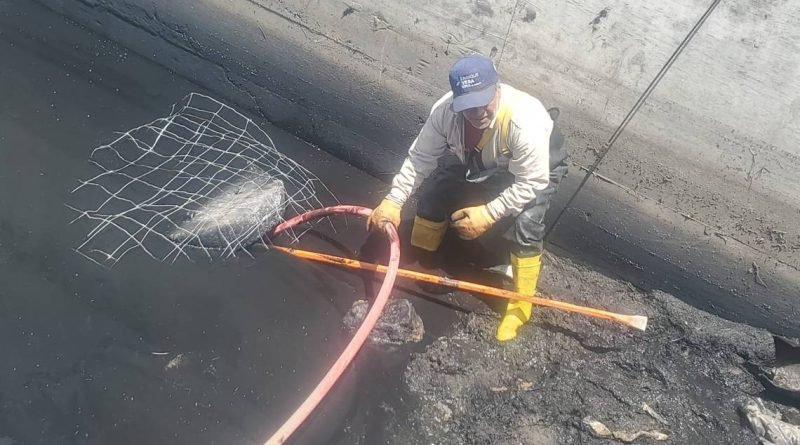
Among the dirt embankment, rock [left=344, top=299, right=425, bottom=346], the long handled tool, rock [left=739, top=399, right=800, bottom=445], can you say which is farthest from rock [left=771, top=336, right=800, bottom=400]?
rock [left=344, top=299, right=425, bottom=346]

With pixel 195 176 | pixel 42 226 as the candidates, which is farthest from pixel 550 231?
pixel 42 226

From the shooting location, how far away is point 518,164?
4.34 m

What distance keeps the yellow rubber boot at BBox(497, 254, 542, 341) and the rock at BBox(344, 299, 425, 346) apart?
0.68 m

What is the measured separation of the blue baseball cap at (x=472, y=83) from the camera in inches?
153

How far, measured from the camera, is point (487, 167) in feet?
15.0

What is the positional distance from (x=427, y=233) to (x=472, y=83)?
1.70m

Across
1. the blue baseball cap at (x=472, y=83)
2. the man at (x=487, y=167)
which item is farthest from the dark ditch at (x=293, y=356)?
the blue baseball cap at (x=472, y=83)

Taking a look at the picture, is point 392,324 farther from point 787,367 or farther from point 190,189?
point 787,367

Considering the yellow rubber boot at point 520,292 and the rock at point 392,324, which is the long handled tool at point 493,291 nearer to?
the yellow rubber boot at point 520,292

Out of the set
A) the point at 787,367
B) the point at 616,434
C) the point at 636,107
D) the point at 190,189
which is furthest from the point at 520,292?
the point at 190,189

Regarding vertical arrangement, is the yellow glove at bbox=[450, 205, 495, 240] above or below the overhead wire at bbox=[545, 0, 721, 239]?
below

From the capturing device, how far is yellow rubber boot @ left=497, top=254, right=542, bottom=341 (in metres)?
4.79

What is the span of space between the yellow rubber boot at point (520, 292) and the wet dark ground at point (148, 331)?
1.92 ft

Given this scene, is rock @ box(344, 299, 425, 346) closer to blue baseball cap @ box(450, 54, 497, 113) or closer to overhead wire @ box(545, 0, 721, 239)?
overhead wire @ box(545, 0, 721, 239)
